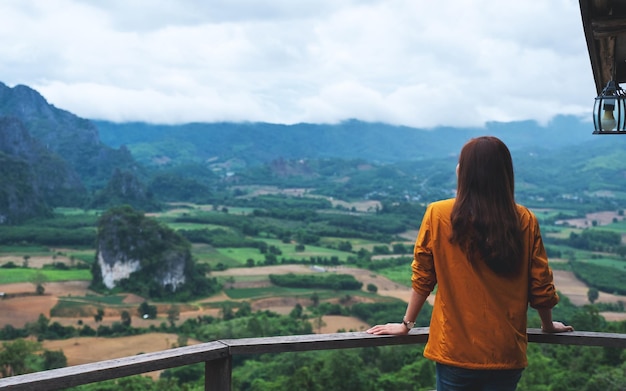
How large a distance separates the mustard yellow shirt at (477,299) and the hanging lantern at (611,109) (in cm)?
213

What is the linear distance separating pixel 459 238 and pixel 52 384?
1.13 metres

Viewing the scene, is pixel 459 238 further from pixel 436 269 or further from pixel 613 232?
pixel 613 232

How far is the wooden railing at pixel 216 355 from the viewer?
5.17 feet

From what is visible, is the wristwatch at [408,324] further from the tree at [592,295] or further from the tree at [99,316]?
the tree at [592,295]

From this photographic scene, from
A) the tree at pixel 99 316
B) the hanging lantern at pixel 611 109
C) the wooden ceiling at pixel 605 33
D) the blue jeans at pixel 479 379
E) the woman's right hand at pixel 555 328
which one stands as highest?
the wooden ceiling at pixel 605 33

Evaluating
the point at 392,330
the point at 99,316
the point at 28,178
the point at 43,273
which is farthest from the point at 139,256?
the point at 392,330

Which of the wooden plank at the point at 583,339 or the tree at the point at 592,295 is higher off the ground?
the wooden plank at the point at 583,339

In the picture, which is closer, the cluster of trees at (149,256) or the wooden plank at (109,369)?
the wooden plank at (109,369)

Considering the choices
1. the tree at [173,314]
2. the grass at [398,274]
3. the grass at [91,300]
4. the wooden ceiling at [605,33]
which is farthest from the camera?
the grass at [398,274]

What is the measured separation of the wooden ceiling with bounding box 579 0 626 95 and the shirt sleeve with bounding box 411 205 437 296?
1.23 meters

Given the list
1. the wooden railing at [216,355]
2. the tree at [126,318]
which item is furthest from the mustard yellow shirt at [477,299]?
the tree at [126,318]

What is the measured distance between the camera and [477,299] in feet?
5.22

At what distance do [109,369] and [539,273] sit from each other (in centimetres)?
120

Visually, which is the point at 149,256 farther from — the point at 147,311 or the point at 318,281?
the point at 318,281
